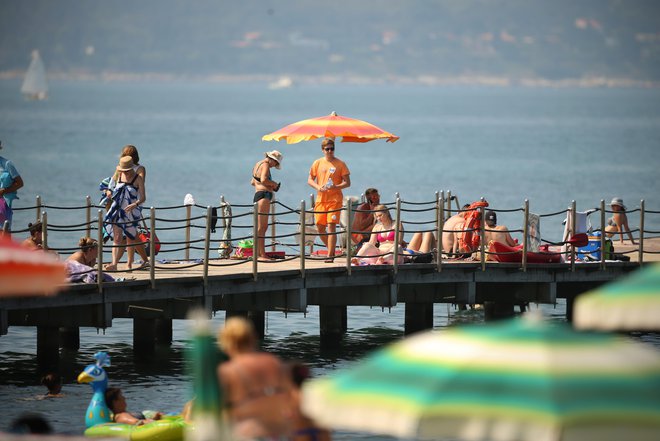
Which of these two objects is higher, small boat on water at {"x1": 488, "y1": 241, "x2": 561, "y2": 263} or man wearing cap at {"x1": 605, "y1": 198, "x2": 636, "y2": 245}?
man wearing cap at {"x1": 605, "y1": 198, "x2": 636, "y2": 245}

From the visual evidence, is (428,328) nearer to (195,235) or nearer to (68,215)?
(195,235)

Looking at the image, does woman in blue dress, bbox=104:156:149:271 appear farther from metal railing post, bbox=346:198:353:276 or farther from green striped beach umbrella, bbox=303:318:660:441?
green striped beach umbrella, bbox=303:318:660:441

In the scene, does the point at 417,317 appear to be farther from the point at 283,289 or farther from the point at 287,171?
the point at 287,171

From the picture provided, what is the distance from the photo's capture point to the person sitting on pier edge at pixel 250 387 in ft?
35.6

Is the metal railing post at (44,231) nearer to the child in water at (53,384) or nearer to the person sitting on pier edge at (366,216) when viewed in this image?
the child in water at (53,384)

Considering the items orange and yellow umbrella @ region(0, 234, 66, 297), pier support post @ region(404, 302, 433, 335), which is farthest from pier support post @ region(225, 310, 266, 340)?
orange and yellow umbrella @ region(0, 234, 66, 297)

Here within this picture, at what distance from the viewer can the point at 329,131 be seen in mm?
23516

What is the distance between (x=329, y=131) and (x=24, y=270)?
1126 centimetres

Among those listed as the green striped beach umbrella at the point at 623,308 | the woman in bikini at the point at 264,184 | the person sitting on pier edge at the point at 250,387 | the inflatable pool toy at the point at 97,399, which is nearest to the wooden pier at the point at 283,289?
the woman in bikini at the point at 264,184

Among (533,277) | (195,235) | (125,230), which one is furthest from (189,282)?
(195,235)

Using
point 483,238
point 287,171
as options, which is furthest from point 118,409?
point 287,171

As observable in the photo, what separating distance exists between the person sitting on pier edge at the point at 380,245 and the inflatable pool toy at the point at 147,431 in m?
5.51

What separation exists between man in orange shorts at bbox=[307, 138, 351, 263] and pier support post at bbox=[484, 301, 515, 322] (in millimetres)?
3379

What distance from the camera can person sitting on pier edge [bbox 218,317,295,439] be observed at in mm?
10844
